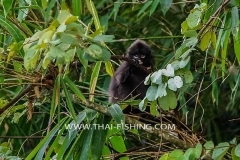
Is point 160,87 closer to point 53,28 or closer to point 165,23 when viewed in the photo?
point 53,28

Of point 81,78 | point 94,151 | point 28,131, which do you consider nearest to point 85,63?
point 94,151

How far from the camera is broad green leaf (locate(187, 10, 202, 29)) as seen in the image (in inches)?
93.1

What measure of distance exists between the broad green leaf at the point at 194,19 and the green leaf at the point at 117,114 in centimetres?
46

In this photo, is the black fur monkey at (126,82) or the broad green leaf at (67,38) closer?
the broad green leaf at (67,38)

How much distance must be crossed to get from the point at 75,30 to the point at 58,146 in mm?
1091

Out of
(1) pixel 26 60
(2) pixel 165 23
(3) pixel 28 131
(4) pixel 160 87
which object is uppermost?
(1) pixel 26 60

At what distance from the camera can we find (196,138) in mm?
2736

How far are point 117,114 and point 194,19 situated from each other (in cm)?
50

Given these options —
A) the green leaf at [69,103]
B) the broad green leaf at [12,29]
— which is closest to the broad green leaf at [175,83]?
the green leaf at [69,103]

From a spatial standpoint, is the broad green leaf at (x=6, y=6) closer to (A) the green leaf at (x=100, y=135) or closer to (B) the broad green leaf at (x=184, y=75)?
(A) the green leaf at (x=100, y=135)

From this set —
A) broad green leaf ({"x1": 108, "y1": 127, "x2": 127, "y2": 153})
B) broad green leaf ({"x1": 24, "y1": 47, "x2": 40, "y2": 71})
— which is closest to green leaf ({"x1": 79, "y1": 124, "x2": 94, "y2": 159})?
broad green leaf ({"x1": 108, "y1": 127, "x2": 127, "y2": 153})

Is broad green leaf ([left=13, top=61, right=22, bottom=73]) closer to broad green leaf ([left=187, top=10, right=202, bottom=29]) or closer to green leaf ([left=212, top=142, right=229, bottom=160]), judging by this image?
broad green leaf ([left=187, top=10, right=202, bottom=29])

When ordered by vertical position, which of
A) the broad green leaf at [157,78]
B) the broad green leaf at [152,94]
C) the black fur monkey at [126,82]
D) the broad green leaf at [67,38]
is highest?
the broad green leaf at [67,38]

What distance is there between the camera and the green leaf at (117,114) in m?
2.48
